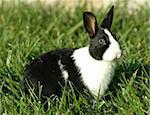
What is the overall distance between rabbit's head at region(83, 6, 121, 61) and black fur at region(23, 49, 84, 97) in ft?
0.63

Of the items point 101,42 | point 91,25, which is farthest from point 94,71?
point 91,25

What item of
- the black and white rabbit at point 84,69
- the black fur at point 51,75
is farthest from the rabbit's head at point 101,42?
the black fur at point 51,75

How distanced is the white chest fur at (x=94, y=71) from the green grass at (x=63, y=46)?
0.09 metres

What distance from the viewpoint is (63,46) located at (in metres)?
5.11

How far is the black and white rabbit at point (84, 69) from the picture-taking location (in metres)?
4.04

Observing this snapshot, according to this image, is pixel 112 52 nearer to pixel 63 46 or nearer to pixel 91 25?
pixel 91 25

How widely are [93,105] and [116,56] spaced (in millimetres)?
373

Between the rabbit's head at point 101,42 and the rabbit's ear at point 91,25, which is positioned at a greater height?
the rabbit's ear at point 91,25

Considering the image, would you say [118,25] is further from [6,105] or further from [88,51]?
[6,105]

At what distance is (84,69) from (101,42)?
0.23 metres

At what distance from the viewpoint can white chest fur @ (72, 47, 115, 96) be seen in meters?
4.05

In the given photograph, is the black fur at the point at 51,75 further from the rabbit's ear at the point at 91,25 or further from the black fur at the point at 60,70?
the rabbit's ear at the point at 91,25

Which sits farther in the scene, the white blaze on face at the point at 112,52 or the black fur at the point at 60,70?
the black fur at the point at 60,70

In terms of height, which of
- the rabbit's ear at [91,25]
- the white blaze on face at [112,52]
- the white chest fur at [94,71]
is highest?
the rabbit's ear at [91,25]
